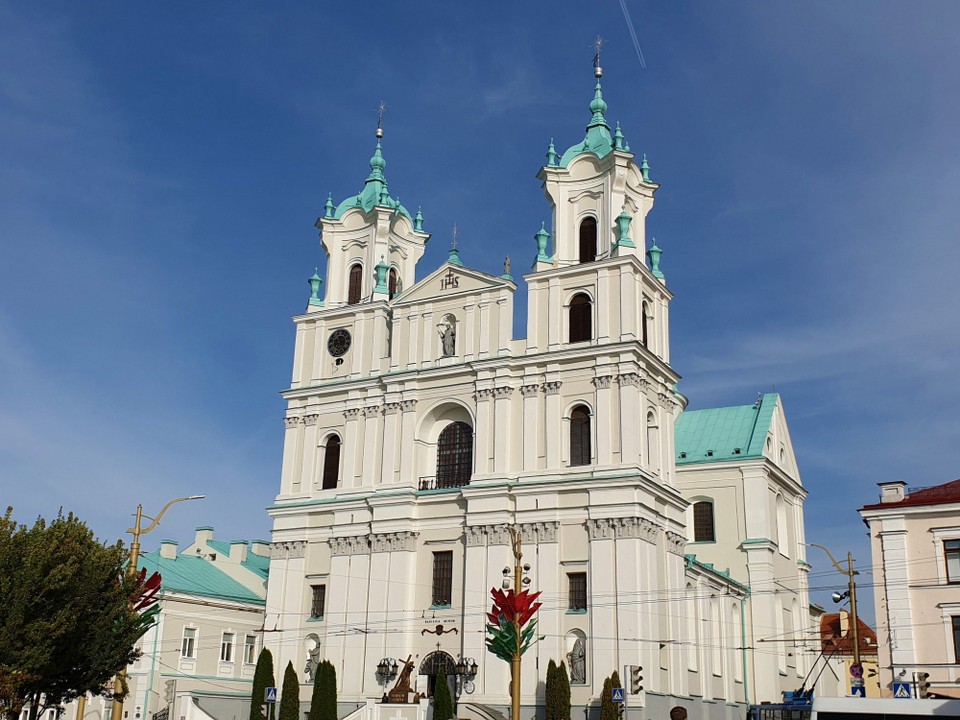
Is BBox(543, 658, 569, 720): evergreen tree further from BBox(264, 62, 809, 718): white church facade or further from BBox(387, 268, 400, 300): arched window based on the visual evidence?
BBox(387, 268, 400, 300): arched window

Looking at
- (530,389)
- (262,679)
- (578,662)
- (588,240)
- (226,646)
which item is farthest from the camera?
(226,646)

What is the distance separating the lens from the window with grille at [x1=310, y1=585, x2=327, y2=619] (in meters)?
53.0

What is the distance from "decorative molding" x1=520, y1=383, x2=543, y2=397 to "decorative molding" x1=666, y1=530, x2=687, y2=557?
8574 millimetres

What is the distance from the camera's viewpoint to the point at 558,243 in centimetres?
5372

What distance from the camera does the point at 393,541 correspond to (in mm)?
51688

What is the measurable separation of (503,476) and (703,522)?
19025 millimetres

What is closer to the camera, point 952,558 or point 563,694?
point 563,694

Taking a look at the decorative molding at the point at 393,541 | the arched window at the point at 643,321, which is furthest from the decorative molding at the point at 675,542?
the decorative molding at the point at 393,541

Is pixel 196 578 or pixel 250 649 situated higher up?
pixel 196 578

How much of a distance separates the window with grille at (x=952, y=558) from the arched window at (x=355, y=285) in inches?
1219

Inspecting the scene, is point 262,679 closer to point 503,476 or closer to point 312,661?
point 312,661

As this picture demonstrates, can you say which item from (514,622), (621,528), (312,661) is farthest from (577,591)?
(312,661)

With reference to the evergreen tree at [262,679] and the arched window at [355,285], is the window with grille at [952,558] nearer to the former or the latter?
the evergreen tree at [262,679]

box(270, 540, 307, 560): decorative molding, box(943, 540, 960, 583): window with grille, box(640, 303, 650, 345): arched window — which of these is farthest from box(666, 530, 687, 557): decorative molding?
box(270, 540, 307, 560): decorative molding
